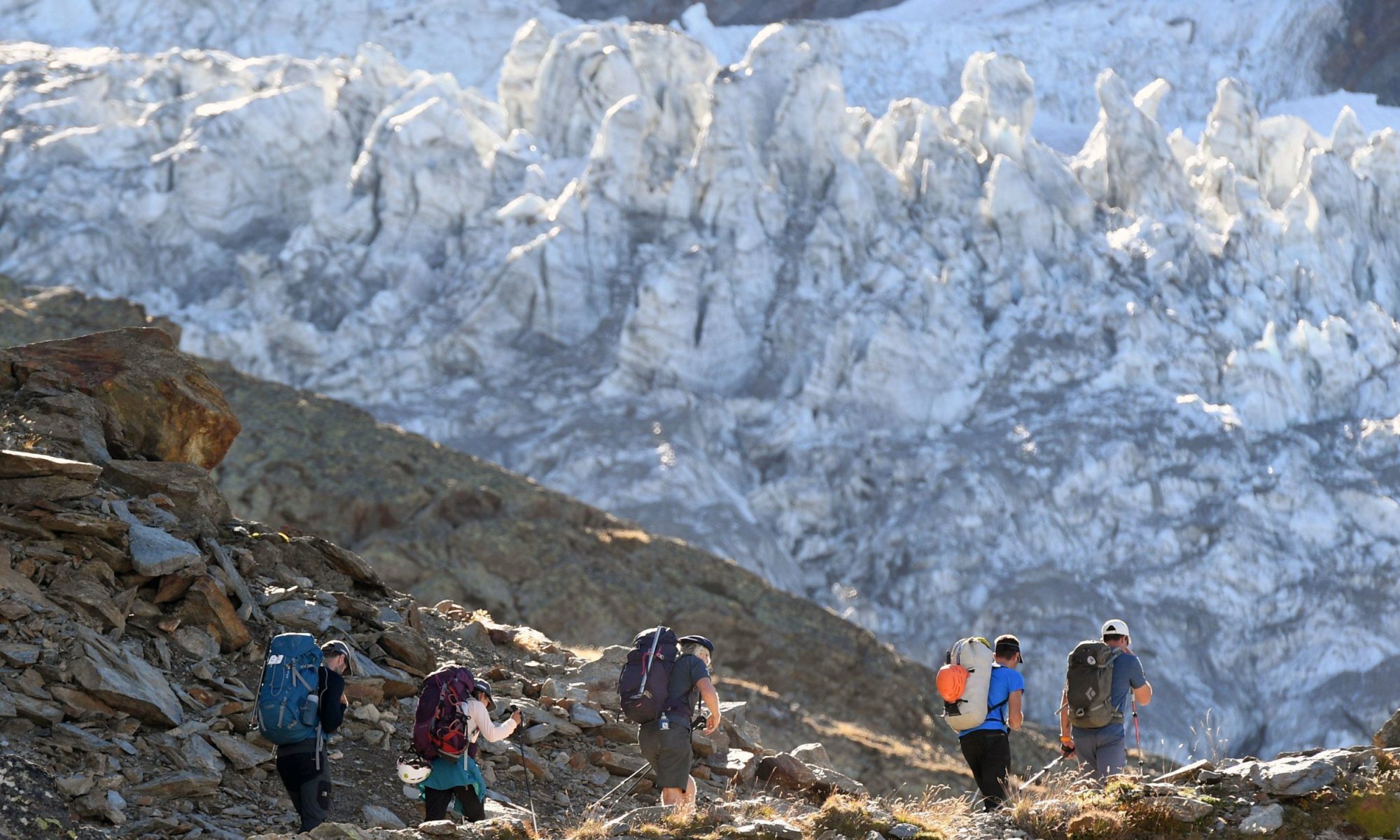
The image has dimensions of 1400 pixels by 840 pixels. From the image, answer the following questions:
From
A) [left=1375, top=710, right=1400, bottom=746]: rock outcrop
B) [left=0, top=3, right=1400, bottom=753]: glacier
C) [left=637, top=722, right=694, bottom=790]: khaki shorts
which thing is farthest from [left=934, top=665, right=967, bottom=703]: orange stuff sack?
[left=0, top=3, right=1400, bottom=753]: glacier

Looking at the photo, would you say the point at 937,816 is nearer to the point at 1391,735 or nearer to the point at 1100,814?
the point at 1100,814

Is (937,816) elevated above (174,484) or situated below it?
below

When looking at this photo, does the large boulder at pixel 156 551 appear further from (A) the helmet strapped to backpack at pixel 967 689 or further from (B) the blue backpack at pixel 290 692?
(A) the helmet strapped to backpack at pixel 967 689

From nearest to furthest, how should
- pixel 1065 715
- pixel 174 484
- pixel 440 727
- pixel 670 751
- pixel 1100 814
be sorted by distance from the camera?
pixel 1100 814 → pixel 440 727 → pixel 670 751 → pixel 1065 715 → pixel 174 484

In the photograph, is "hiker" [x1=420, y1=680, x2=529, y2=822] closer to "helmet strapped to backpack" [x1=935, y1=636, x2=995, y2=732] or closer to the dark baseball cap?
"helmet strapped to backpack" [x1=935, y1=636, x2=995, y2=732]

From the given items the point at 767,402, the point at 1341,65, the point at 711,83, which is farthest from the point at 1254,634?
the point at 1341,65

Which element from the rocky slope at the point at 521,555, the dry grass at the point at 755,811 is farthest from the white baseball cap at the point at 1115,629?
the rocky slope at the point at 521,555

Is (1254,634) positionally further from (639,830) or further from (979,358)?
(639,830)

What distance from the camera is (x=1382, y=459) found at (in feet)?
208

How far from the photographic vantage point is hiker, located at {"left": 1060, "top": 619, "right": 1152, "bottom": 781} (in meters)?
9.52

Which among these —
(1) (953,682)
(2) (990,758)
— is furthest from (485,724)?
(2) (990,758)

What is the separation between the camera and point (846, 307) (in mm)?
70188

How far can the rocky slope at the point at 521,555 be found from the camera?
116 ft

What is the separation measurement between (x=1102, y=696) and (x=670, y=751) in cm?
285
